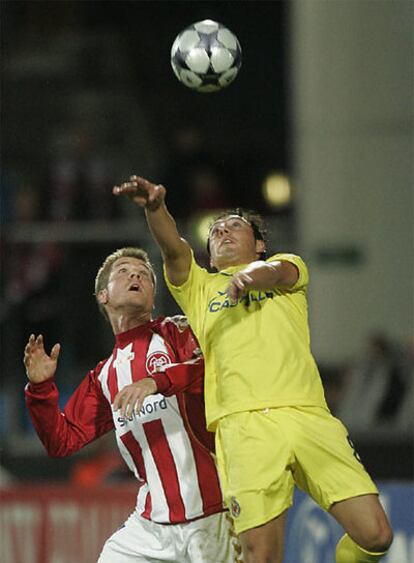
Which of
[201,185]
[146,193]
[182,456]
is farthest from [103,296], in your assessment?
[201,185]

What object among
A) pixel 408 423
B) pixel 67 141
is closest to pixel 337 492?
pixel 408 423

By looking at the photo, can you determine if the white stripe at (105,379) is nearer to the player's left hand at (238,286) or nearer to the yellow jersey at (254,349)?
the yellow jersey at (254,349)

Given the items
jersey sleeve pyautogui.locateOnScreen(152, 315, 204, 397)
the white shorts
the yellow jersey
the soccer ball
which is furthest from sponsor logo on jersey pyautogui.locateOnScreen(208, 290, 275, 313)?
the soccer ball

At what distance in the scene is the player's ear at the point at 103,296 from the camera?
17.2 ft

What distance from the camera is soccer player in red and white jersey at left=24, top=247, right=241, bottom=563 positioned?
4.88 metres

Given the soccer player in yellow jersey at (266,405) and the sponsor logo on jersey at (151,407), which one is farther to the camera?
the sponsor logo on jersey at (151,407)

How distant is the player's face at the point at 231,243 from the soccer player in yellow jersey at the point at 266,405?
2 cm

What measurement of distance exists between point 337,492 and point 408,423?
492 centimetres

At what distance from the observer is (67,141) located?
41.1ft

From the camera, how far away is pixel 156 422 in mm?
5027

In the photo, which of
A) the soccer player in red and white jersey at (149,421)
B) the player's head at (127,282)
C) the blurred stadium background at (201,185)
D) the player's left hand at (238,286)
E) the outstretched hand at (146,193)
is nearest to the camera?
the player's left hand at (238,286)

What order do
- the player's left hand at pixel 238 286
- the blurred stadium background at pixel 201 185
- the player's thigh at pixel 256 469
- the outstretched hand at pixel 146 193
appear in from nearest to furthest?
the player's left hand at pixel 238 286 < the player's thigh at pixel 256 469 < the outstretched hand at pixel 146 193 < the blurred stadium background at pixel 201 185

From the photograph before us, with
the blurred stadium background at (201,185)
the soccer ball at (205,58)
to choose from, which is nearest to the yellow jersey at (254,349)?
the soccer ball at (205,58)

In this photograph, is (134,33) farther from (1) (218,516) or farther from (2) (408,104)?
(1) (218,516)
